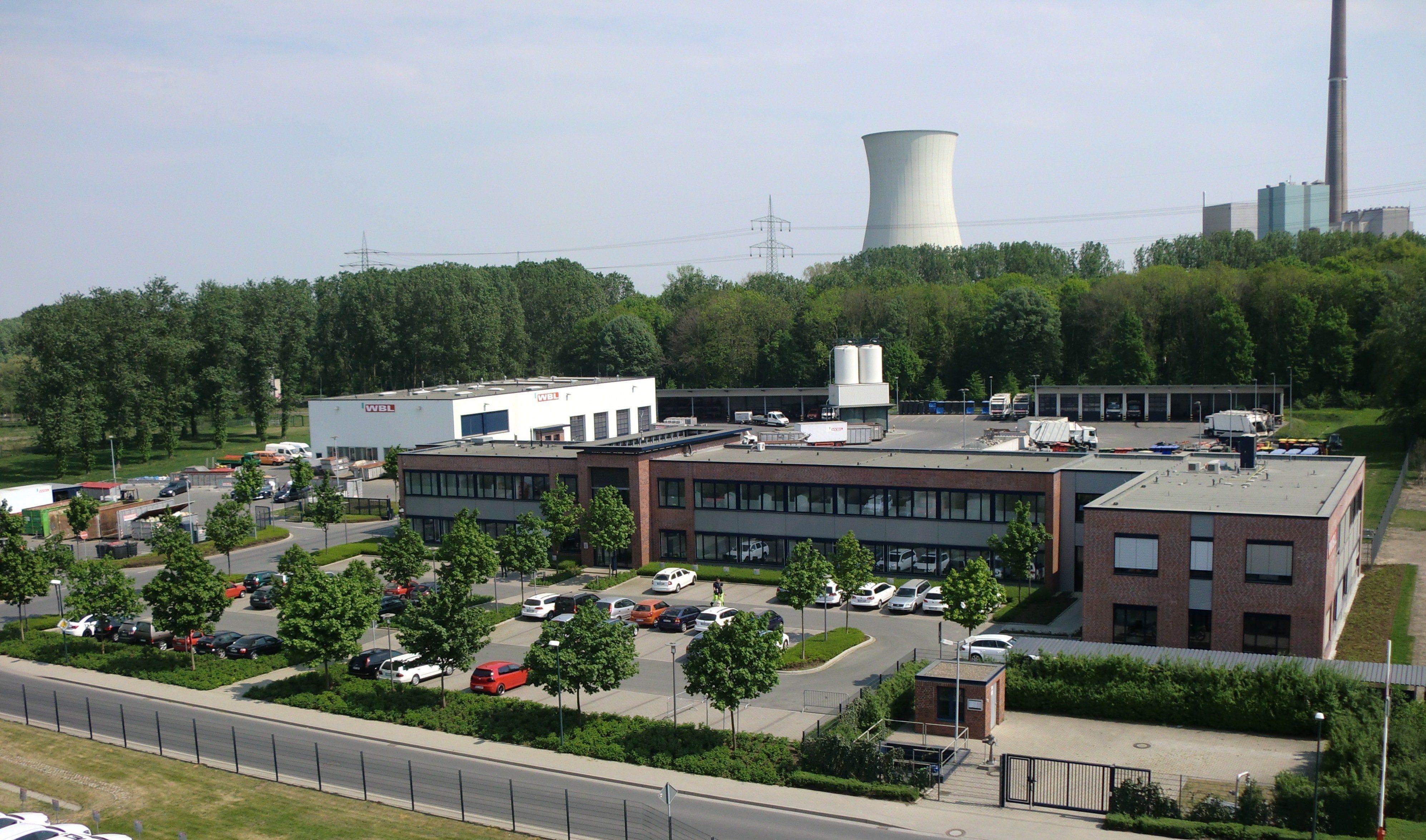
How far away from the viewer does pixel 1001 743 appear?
32.1 meters

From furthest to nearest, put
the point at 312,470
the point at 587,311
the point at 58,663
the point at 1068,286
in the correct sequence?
the point at 587,311 < the point at 1068,286 < the point at 312,470 < the point at 58,663

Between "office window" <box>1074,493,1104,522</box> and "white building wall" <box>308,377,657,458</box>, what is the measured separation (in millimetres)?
48524

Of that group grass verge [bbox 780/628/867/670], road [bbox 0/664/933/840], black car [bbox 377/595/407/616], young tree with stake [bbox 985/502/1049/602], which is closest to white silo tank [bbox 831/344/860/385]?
young tree with stake [bbox 985/502/1049/602]

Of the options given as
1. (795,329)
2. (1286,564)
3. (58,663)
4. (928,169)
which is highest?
(928,169)

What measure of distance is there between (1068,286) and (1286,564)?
338 ft

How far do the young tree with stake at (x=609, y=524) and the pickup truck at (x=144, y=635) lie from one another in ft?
62.1

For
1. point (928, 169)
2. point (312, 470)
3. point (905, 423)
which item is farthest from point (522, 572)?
A: point (928, 169)

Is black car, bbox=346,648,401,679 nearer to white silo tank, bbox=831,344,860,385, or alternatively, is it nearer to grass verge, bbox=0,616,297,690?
grass verge, bbox=0,616,297,690

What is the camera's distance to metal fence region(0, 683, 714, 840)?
27.1 m

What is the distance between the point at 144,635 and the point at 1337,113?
659 ft

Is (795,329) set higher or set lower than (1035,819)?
higher

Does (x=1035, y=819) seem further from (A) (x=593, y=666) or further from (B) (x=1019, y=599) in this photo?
(B) (x=1019, y=599)

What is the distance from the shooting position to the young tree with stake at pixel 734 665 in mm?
31016

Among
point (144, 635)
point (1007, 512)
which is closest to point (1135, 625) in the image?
point (1007, 512)
